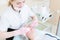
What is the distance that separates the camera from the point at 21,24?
4.17ft

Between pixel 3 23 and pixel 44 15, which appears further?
pixel 44 15

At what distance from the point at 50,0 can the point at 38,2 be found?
15.0 inches

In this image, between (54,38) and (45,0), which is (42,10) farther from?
(54,38)

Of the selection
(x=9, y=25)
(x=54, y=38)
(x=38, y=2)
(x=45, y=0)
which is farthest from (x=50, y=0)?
(x=9, y=25)

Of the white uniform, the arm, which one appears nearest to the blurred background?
the white uniform

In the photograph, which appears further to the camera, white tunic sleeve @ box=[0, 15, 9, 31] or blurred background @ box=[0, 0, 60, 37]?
blurred background @ box=[0, 0, 60, 37]

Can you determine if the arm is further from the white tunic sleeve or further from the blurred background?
the blurred background

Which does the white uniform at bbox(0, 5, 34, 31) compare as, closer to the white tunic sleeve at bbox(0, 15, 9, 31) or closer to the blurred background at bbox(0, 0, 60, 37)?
the white tunic sleeve at bbox(0, 15, 9, 31)

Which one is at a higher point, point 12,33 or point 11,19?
point 11,19

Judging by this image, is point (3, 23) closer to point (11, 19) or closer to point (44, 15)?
point (11, 19)

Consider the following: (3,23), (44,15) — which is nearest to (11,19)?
(3,23)

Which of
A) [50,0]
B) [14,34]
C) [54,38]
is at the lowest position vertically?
[54,38]

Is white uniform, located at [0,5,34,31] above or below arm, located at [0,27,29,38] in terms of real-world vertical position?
above

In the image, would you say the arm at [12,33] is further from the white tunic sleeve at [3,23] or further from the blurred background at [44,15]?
the blurred background at [44,15]
